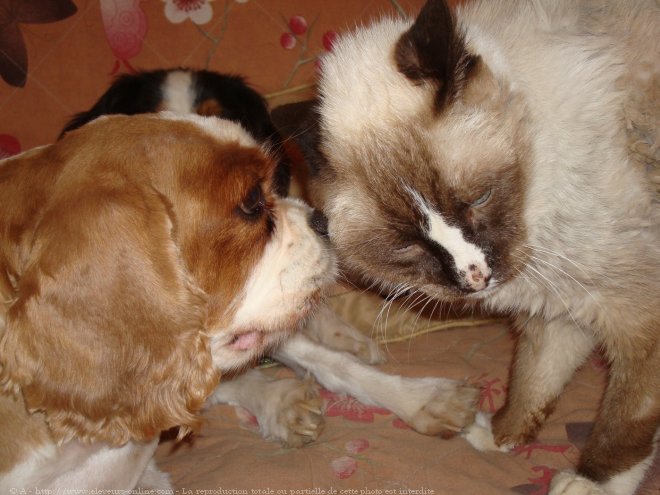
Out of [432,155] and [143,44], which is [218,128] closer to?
[432,155]

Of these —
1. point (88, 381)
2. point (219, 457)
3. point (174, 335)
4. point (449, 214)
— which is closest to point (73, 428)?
point (88, 381)

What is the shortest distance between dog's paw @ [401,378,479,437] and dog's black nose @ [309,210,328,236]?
0.64 m

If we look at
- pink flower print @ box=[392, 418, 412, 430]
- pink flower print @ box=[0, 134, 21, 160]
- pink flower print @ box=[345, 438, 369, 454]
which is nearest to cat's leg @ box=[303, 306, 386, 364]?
pink flower print @ box=[392, 418, 412, 430]

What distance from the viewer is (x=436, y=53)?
66.1 inches

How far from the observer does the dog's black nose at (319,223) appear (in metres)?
2.00

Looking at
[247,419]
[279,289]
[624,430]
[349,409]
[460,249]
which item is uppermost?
[460,249]

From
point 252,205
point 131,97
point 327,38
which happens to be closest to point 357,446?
point 252,205

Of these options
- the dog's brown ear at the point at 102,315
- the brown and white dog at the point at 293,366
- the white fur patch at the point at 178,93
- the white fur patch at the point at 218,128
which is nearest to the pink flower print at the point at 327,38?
the brown and white dog at the point at 293,366

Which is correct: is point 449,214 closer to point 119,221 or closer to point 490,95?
point 490,95

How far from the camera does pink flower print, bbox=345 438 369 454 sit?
2076 millimetres

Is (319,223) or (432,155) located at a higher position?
(432,155)

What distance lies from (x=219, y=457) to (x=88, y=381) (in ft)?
2.85

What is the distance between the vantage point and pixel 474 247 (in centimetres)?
173

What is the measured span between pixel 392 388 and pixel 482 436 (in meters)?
0.33
